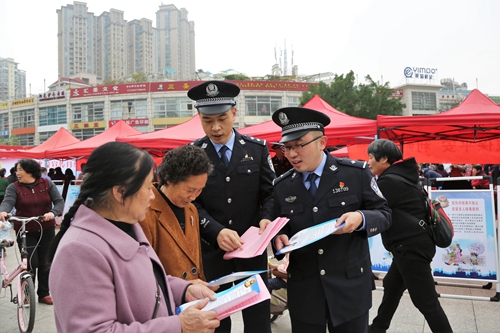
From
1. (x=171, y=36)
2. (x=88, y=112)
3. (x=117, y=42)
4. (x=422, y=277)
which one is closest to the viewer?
(x=422, y=277)

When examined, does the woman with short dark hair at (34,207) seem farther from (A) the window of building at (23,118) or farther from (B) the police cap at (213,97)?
(A) the window of building at (23,118)

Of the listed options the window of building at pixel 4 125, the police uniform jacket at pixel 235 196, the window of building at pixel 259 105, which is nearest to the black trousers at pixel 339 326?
the police uniform jacket at pixel 235 196

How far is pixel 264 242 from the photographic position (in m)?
1.69

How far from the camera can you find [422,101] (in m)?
49.0

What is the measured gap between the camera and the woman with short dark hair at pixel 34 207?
4.60 meters

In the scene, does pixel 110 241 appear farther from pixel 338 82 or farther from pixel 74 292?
pixel 338 82

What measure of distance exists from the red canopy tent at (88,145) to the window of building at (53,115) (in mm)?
37837

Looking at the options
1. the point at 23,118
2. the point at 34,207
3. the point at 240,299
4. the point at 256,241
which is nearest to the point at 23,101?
the point at 23,118

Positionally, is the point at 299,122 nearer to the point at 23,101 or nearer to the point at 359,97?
the point at 359,97

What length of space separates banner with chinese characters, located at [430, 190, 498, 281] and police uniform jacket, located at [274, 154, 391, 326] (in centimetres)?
299

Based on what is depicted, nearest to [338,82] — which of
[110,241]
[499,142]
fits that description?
[499,142]

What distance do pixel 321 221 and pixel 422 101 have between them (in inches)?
2087

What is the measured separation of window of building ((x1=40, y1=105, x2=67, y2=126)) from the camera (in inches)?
1772

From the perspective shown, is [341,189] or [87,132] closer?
[341,189]
